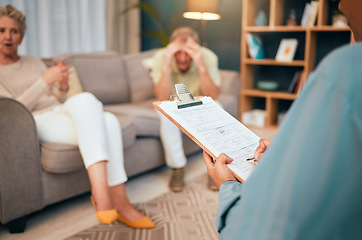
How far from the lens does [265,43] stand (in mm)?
3148

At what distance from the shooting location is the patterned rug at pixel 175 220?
1.36 metres

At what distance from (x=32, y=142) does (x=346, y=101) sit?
4.07 feet

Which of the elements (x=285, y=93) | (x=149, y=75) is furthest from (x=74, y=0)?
(x=285, y=93)

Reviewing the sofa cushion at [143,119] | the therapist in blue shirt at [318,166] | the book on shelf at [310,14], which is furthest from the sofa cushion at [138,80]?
the therapist in blue shirt at [318,166]

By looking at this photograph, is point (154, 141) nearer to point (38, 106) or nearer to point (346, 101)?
point (38, 106)

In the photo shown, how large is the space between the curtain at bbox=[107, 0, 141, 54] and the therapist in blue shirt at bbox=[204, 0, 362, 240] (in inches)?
126

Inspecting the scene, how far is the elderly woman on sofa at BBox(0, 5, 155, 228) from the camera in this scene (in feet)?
4.26

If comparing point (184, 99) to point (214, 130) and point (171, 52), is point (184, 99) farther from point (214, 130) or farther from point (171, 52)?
point (171, 52)

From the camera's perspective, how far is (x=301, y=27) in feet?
8.99

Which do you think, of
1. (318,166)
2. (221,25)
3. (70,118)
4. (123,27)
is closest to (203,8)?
(221,25)

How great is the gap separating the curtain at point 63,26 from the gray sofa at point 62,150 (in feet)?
2.80

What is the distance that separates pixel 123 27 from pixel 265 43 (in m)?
1.45

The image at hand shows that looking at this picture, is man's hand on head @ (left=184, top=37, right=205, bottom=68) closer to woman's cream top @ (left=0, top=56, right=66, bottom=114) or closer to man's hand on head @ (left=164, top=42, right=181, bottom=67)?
man's hand on head @ (left=164, top=42, right=181, bottom=67)

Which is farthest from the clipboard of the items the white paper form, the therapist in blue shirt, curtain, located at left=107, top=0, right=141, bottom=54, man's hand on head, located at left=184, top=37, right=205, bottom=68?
curtain, located at left=107, top=0, right=141, bottom=54
